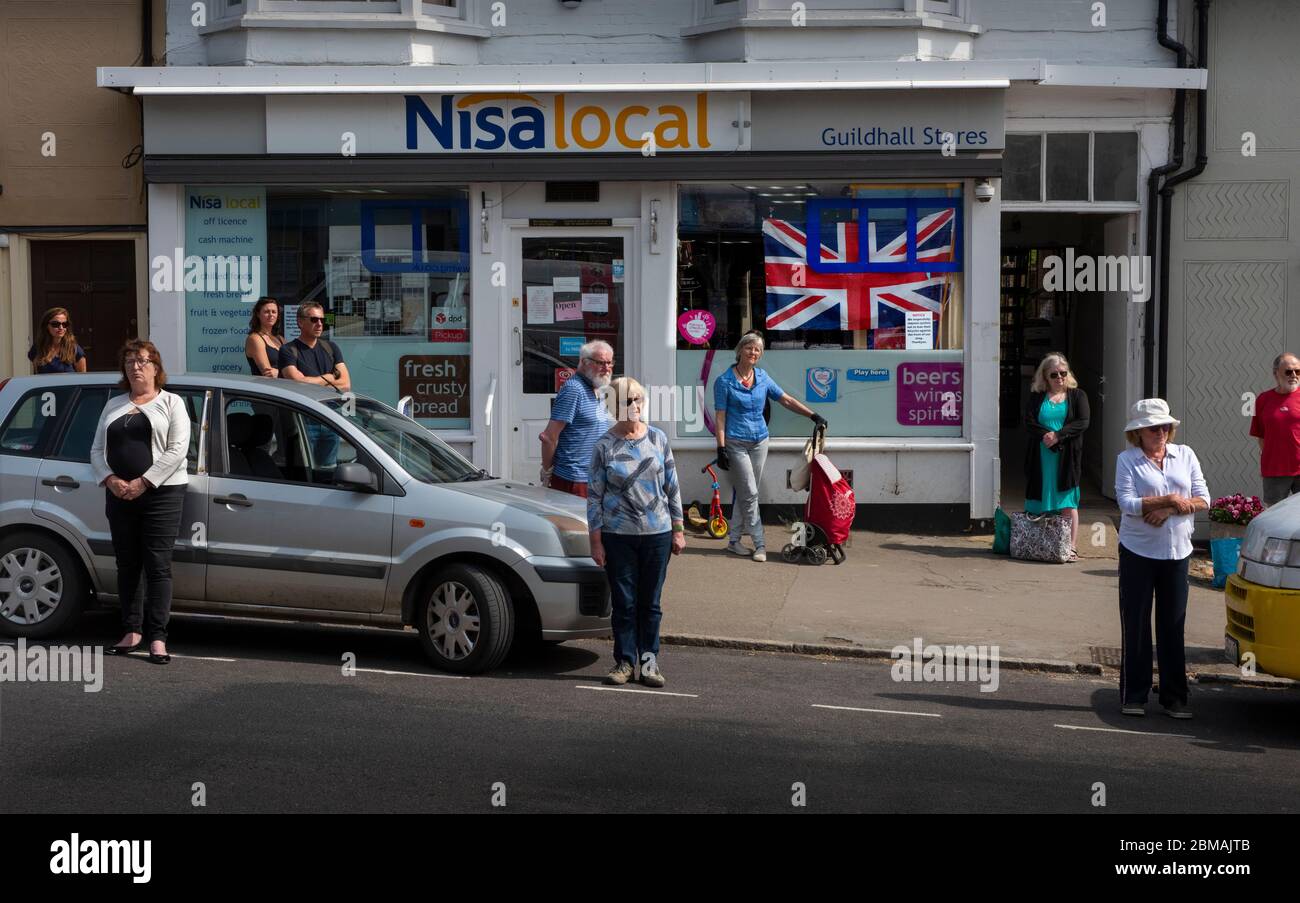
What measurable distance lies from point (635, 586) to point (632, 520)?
1.37 ft

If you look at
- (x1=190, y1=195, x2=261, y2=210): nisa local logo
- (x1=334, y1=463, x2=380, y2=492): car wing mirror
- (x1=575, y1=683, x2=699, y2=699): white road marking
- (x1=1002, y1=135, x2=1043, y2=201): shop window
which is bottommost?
(x1=575, y1=683, x2=699, y2=699): white road marking

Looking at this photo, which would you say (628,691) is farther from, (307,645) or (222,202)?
(222,202)

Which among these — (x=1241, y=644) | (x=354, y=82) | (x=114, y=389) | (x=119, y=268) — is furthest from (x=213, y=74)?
(x=1241, y=644)

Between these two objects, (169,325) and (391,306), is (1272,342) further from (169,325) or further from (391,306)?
(169,325)

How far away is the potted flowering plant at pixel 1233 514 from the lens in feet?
42.6

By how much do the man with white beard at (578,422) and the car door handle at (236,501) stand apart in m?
2.15

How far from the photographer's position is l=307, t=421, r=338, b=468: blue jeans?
30.9ft

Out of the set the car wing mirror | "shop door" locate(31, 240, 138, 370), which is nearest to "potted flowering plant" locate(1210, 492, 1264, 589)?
the car wing mirror

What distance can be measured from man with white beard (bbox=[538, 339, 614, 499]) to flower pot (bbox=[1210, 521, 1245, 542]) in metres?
5.64

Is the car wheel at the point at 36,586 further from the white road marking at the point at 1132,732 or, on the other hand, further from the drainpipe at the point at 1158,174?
the drainpipe at the point at 1158,174

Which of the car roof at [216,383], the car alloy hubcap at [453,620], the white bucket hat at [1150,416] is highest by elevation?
the car roof at [216,383]

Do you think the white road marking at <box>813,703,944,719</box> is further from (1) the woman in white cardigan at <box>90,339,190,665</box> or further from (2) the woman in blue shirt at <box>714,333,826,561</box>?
(2) the woman in blue shirt at <box>714,333,826,561</box>

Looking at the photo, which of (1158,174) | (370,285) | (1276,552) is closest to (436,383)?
(370,285)

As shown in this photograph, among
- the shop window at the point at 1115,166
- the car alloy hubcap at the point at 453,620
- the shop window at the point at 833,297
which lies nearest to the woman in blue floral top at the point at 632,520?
the car alloy hubcap at the point at 453,620
